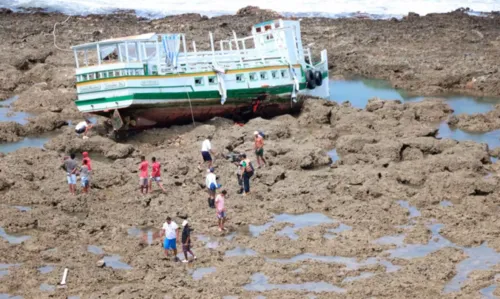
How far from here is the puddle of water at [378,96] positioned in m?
36.1

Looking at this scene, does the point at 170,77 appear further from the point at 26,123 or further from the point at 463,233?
the point at 463,233

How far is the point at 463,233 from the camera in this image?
70.2 feet

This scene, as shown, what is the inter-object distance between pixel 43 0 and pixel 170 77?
35956 mm

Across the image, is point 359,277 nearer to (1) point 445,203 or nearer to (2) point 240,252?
(2) point 240,252

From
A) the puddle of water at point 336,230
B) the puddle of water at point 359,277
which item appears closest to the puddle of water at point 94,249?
the puddle of water at point 336,230

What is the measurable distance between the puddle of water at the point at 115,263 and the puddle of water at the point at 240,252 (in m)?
2.43

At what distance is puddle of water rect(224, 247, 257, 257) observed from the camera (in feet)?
67.3

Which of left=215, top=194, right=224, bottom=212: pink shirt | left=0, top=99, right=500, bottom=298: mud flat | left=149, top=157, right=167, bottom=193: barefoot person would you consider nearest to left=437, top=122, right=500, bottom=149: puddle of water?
left=0, top=99, right=500, bottom=298: mud flat

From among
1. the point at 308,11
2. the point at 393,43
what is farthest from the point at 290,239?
the point at 308,11

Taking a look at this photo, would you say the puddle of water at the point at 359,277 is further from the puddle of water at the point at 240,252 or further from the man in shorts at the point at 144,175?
the man in shorts at the point at 144,175

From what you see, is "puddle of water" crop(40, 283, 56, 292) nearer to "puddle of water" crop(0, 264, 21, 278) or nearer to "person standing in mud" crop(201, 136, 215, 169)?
"puddle of water" crop(0, 264, 21, 278)

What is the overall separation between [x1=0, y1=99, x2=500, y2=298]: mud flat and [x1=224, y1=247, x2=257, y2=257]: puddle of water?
0.05 meters

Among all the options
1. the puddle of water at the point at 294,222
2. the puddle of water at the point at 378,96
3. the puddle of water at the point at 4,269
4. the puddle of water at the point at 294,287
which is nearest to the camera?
the puddle of water at the point at 294,287

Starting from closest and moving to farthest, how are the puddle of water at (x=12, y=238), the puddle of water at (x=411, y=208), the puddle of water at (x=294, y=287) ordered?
the puddle of water at (x=294, y=287) → the puddle of water at (x=12, y=238) → the puddle of water at (x=411, y=208)
